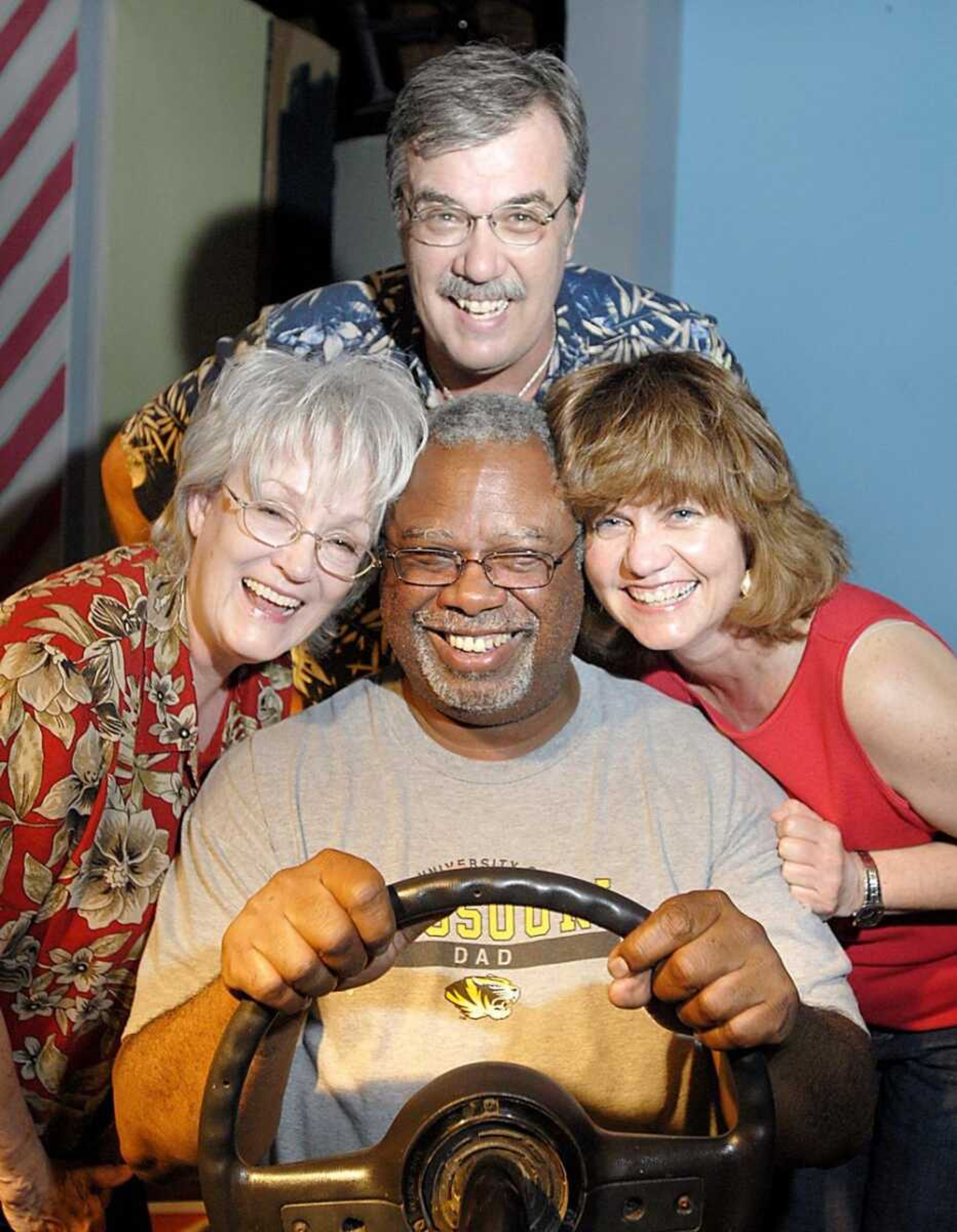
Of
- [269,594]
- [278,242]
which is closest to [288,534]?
[269,594]

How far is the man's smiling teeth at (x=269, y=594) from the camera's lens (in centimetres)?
181

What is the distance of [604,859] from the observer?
167 cm

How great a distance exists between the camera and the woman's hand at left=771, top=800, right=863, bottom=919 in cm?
166

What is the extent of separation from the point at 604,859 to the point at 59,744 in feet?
2.06

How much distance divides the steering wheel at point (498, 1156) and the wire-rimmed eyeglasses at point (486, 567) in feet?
2.01

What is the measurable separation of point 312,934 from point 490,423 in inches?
33.2

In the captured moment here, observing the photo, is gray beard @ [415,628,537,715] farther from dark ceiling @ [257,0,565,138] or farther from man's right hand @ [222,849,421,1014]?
dark ceiling @ [257,0,565,138]

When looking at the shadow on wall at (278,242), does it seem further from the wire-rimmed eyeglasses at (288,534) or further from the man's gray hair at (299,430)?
the wire-rimmed eyeglasses at (288,534)

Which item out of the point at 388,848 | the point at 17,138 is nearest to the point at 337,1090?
the point at 388,848

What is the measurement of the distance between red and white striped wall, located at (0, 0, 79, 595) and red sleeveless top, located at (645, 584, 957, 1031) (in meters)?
1.84

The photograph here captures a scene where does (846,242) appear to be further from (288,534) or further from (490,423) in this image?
(288,534)

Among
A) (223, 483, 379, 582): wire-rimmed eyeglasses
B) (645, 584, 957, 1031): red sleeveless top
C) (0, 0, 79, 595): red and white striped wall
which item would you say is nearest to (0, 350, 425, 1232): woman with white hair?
(223, 483, 379, 582): wire-rimmed eyeglasses

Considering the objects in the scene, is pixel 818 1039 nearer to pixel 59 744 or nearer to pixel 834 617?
pixel 834 617

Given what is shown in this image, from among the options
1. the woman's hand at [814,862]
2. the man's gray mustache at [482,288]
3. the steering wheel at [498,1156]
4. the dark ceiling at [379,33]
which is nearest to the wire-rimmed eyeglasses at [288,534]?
the man's gray mustache at [482,288]
